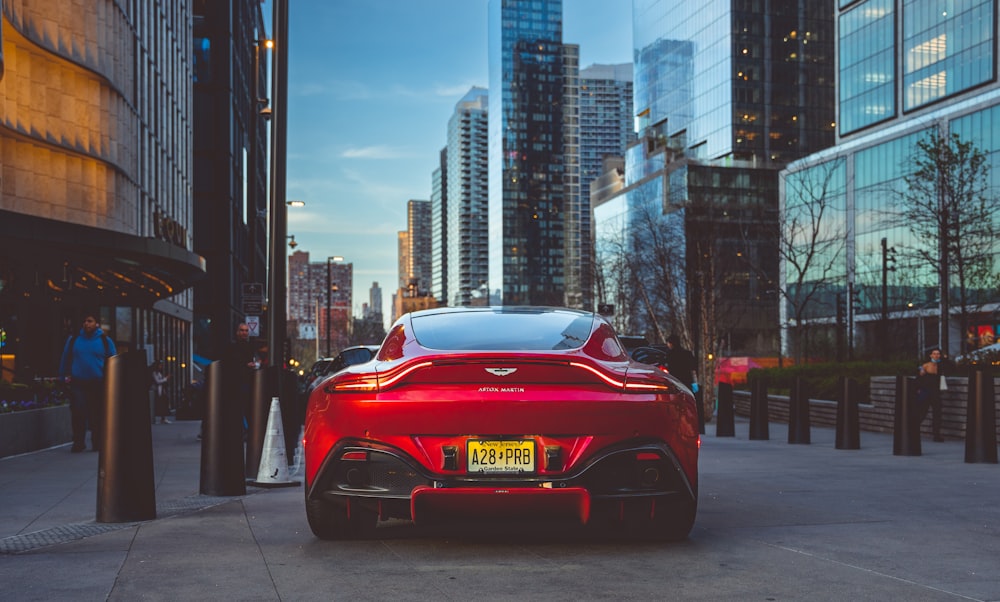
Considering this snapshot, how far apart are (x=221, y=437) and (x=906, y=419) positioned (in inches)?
384

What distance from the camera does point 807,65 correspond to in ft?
392

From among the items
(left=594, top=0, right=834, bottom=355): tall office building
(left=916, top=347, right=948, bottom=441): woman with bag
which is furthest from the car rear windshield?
(left=594, top=0, right=834, bottom=355): tall office building

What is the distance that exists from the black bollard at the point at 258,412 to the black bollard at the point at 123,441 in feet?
13.3

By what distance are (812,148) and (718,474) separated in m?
116

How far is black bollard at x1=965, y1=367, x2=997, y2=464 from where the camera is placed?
1331 centimetres

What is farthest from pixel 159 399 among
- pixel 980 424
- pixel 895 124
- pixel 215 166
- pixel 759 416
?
pixel 895 124

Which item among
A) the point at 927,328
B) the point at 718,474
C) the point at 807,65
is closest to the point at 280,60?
the point at 718,474

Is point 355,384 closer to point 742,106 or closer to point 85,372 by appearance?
point 85,372

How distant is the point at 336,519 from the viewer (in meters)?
6.62

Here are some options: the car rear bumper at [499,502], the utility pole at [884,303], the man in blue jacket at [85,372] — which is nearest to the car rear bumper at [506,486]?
the car rear bumper at [499,502]

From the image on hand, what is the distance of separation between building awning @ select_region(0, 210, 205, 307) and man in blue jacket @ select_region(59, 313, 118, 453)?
4255 mm

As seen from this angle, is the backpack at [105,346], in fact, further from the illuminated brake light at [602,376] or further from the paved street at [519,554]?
the illuminated brake light at [602,376]

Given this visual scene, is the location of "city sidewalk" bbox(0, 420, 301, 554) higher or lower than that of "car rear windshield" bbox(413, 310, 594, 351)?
lower

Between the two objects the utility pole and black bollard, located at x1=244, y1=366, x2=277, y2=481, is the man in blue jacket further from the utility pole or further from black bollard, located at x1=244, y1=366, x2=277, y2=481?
the utility pole
